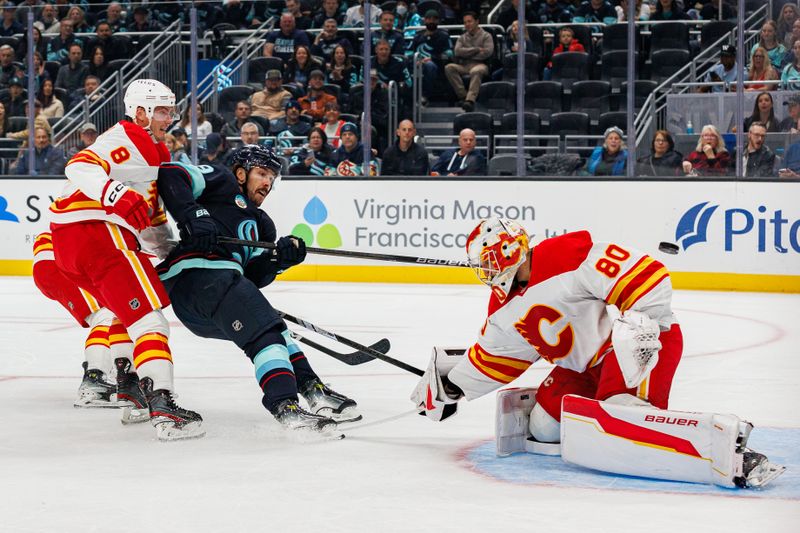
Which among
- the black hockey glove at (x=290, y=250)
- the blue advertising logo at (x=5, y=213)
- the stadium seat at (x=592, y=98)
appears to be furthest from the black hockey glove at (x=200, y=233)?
the blue advertising logo at (x=5, y=213)

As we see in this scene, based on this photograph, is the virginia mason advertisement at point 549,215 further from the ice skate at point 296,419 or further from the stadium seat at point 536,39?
the ice skate at point 296,419

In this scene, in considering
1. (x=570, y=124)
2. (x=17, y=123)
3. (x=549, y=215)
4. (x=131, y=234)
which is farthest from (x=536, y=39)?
(x=131, y=234)

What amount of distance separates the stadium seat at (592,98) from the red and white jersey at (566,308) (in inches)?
238

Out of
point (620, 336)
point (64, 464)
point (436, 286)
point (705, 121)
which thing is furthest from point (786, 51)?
point (64, 464)

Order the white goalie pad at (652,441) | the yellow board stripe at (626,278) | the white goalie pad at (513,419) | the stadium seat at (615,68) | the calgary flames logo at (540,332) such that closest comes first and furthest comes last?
the white goalie pad at (652,441) → the yellow board stripe at (626,278) → the calgary flames logo at (540,332) → the white goalie pad at (513,419) → the stadium seat at (615,68)

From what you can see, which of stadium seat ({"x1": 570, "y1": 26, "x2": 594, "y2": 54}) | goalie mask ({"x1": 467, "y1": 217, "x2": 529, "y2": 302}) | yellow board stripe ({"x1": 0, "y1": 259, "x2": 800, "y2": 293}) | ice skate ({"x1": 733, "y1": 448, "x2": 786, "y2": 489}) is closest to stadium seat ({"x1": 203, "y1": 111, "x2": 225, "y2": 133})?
yellow board stripe ({"x1": 0, "y1": 259, "x2": 800, "y2": 293})

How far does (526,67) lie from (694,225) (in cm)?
181

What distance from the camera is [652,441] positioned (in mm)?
3000

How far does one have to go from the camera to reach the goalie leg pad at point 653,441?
2.88 meters

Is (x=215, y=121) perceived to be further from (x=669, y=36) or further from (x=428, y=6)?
(x=669, y=36)

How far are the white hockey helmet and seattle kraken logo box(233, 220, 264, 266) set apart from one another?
0.51m

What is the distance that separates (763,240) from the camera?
27.6 ft

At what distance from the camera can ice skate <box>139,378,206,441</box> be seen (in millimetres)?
3633

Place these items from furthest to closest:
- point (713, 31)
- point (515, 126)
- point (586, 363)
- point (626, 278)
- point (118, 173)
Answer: point (515, 126), point (713, 31), point (118, 173), point (586, 363), point (626, 278)
